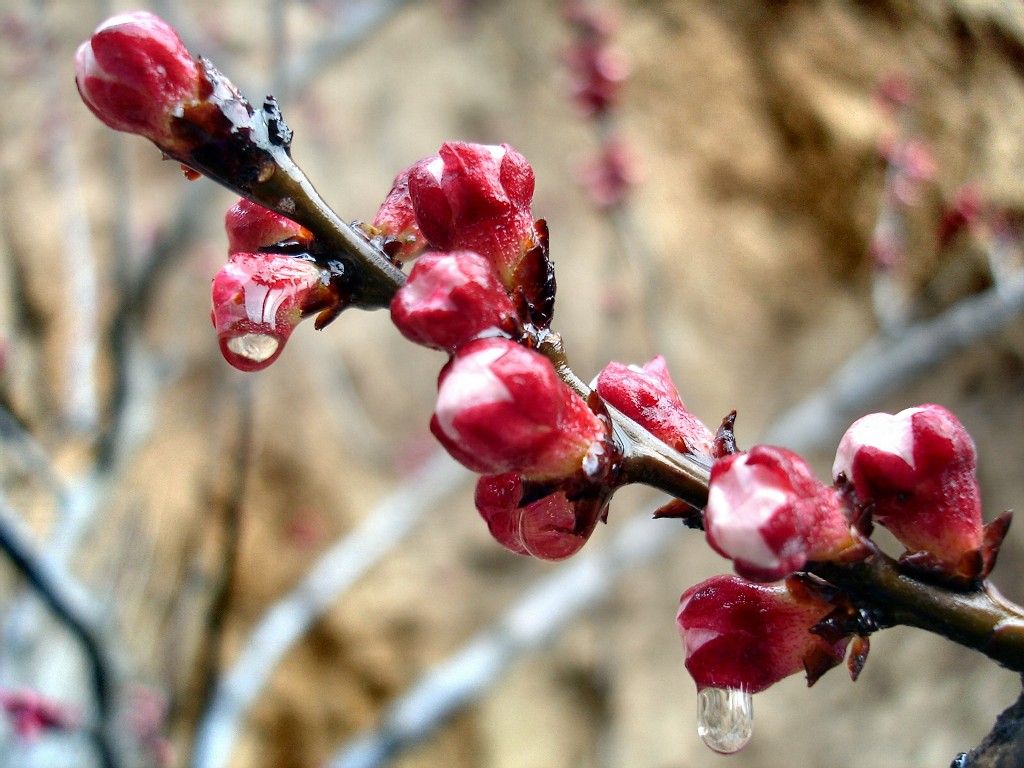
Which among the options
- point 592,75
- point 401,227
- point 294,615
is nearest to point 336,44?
point 592,75

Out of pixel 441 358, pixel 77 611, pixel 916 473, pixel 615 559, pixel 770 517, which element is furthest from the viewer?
pixel 441 358

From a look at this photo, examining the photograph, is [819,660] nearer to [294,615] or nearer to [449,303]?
[449,303]

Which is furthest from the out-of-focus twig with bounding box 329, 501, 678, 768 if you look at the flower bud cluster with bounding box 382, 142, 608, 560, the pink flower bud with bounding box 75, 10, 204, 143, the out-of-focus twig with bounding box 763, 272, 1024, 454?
the pink flower bud with bounding box 75, 10, 204, 143

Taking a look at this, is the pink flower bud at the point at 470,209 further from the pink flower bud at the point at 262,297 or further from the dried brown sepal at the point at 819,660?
the dried brown sepal at the point at 819,660

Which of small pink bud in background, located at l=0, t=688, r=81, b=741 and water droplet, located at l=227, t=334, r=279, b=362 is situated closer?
water droplet, located at l=227, t=334, r=279, b=362

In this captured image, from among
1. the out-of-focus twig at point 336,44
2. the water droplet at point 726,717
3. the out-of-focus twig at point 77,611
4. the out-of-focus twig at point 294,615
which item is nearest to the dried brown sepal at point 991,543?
the water droplet at point 726,717

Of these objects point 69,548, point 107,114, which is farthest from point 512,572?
point 107,114

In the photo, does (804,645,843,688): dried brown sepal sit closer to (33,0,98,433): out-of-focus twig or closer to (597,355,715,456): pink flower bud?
(597,355,715,456): pink flower bud

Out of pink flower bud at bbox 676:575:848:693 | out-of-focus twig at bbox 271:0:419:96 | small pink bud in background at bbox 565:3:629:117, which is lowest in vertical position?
pink flower bud at bbox 676:575:848:693
